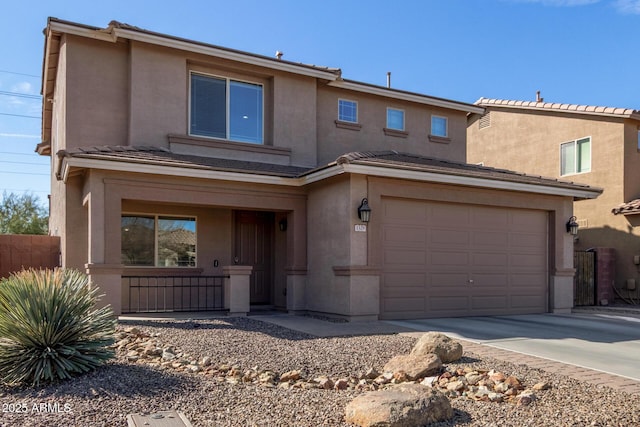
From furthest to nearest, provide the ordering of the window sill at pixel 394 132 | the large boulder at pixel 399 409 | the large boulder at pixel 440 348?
the window sill at pixel 394 132 < the large boulder at pixel 440 348 < the large boulder at pixel 399 409

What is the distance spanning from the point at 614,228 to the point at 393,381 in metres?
14.2

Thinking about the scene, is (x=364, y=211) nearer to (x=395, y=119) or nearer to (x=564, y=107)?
(x=395, y=119)

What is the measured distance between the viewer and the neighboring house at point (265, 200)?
1138 cm

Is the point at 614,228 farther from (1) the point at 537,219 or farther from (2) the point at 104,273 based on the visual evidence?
(2) the point at 104,273

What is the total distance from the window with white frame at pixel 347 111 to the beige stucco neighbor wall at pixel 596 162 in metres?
4.82

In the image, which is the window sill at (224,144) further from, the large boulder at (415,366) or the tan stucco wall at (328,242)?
the large boulder at (415,366)

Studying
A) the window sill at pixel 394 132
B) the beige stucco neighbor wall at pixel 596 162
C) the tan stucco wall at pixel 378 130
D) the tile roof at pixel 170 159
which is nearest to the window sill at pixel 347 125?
the tan stucco wall at pixel 378 130

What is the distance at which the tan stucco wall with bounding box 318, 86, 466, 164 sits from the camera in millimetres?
15273

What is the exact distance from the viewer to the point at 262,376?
21.4ft

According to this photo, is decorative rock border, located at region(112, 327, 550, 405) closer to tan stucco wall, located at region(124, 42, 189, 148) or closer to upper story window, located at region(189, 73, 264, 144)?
tan stucco wall, located at region(124, 42, 189, 148)

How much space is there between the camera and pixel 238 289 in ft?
39.3

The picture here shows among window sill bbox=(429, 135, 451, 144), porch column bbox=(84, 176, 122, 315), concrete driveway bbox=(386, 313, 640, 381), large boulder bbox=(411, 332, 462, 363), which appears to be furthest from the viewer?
window sill bbox=(429, 135, 451, 144)

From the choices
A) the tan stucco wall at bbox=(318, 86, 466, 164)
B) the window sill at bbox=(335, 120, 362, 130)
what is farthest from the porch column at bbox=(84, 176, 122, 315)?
the window sill at bbox=(335, 120, 362, 130)

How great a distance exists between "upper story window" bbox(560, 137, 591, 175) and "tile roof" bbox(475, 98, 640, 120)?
1.01 m
